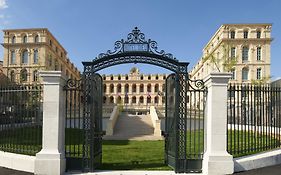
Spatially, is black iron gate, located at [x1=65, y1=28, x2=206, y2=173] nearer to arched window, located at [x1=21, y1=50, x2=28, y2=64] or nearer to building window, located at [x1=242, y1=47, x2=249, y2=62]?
building window, located at [x1=242, y1=47, x2=249, y2=62]

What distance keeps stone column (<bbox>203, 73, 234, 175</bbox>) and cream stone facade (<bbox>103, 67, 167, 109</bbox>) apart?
75365 millimetres

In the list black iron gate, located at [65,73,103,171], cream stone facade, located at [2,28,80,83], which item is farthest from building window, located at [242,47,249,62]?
black iron gate, located at [65,73,103,171]

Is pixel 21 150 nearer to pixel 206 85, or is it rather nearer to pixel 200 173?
pixel 200 173

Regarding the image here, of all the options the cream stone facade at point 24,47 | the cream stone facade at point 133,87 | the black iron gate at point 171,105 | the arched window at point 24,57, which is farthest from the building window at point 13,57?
the black iron gate at point 171,105

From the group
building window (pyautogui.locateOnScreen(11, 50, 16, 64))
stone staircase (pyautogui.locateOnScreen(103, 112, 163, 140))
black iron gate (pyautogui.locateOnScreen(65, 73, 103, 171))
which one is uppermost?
building window (pyautogui.locateOnScreen(11, 50, 16, 64))

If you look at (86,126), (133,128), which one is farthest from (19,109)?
(133,128)

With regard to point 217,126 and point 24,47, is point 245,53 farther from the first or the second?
point 217,126

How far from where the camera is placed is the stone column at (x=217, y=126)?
26.2 ft

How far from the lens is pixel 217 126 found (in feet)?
26.6

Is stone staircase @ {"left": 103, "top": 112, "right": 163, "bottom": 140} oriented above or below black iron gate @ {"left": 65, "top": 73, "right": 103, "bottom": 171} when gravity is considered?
below

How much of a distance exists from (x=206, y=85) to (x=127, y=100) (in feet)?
254

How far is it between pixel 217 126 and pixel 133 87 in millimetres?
77455

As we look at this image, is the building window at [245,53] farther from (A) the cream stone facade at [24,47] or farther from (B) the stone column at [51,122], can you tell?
(B) the stone column at [51,122]

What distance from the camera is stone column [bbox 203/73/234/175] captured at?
26.2 feet
